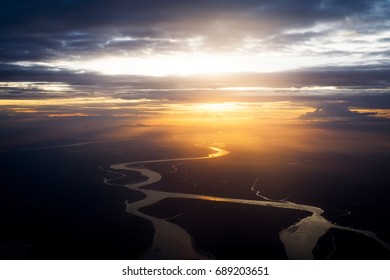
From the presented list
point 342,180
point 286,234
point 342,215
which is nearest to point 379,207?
point 342,215

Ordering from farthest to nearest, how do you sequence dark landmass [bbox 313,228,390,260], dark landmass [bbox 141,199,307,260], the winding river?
dark landmass [bbox 141,199,307,260], the winding river, dark landmass [bbox 313,228,390,260]

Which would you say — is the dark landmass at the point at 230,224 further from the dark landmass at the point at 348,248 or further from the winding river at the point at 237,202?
the dark landmass at the point at 348,248

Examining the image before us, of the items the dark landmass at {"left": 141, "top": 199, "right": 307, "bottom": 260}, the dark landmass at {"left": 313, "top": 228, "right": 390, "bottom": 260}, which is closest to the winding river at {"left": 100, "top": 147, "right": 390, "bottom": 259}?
the dark landmass at {"left": 313, "top": 228, "right": 390, "bottom": 260}

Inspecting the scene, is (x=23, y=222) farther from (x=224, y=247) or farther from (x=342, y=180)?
(x=342, y=180)

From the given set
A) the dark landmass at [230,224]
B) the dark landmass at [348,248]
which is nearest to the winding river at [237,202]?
the dark landmass at [348,248]

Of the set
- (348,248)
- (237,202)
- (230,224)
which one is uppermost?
(348,248)

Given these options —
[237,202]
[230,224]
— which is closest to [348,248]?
[230,224]

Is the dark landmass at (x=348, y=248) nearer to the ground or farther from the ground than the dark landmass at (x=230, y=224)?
farther from the ground

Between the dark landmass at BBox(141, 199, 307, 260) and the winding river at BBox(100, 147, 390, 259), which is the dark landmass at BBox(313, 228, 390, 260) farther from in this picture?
the dark landmass at BBox(141, 199, 307, 260)

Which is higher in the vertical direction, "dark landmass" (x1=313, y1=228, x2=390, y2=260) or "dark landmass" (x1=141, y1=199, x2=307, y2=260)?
"dark landmass" (x1=313, y1=228, x2=390, y2=260)

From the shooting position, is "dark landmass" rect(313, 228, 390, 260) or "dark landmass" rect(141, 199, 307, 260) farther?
"dark landmass" rect(141, 199, 307, 260)

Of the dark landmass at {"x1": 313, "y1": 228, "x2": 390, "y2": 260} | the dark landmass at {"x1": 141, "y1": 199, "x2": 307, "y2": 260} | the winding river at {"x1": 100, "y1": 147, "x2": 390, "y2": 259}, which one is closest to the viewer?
the dark landmass at {"x1": 313, "y1": 228, "x2": 390, "y2": 260}

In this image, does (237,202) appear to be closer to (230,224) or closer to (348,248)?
(230,224)
